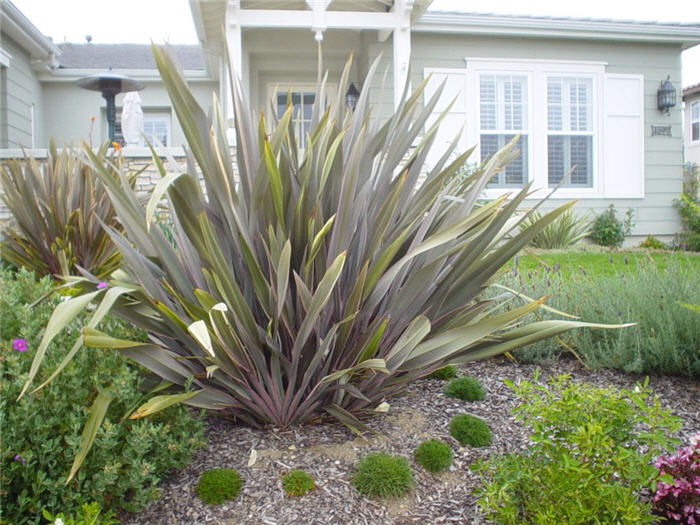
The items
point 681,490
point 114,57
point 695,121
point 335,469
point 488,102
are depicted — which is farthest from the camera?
point 695,121

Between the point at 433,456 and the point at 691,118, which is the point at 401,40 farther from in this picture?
the point at 691,118

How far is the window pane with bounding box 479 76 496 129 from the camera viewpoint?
9898 millimetres

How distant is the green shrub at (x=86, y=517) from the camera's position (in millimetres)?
1489

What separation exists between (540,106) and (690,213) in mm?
3283

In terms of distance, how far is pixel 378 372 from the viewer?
6.83 feet

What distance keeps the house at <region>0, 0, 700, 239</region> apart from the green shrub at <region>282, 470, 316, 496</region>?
8.11 metres

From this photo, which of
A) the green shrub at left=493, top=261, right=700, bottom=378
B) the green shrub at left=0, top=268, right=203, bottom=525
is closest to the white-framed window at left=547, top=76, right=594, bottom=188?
the green shrub at left=493, top=261, right=700, bottom=378

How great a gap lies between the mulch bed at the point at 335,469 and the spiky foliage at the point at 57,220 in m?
2.63

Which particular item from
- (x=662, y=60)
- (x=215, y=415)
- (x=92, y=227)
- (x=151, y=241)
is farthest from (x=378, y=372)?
(x=662, y=60)

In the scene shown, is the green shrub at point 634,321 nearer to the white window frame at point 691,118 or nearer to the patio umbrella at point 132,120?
the patio umbrella at point 132,120

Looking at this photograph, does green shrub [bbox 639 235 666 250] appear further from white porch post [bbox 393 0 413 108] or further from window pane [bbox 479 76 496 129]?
white porch post [bbox 393 0 413 108]

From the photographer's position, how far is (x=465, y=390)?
251 cm

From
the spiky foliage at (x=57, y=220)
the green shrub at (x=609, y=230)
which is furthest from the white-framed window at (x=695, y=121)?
the spiky foliage at (x=57, y=220)

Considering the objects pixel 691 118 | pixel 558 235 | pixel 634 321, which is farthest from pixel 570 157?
pixel 691 118
